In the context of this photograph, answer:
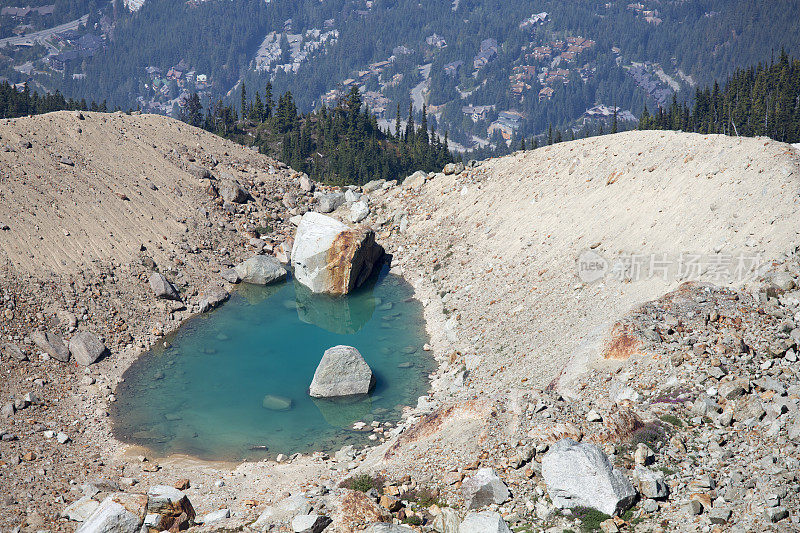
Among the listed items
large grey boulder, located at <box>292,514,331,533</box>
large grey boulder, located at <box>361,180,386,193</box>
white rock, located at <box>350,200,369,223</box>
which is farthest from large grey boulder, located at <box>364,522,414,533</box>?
large grey boulder, located at <box>361,180,386,193</box>

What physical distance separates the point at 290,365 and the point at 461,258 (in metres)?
14.6

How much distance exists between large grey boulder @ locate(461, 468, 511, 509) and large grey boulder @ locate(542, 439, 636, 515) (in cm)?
134

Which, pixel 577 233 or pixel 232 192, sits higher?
pixel 232 192

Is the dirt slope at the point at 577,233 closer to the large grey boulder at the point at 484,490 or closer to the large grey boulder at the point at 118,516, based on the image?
the large grey boulder at the point at 484,490

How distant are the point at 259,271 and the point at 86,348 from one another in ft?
49.1

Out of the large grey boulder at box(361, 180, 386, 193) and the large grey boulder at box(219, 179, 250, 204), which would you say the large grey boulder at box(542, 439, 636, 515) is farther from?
the large grey boulder at box(361, 180, 386, 193)

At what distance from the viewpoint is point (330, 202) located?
6025 centimetres

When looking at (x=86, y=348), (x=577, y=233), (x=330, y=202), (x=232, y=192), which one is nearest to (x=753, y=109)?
(x=330, y=202)

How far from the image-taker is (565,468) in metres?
19.2

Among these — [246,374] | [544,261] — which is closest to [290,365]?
[246,374]

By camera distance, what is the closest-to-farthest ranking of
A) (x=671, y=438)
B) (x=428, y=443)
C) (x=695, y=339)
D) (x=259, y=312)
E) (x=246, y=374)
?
(x=671, y=438) < (x=428, y=443) < (x=695, y=339) < (x=246, y=374) < (x=259, y=312)

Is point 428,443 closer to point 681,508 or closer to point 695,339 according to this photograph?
point 681,508

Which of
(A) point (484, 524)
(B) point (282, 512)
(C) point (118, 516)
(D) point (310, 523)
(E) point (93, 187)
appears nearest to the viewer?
(A) point (484, 524)

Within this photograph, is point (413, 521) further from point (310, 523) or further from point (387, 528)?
point (310, 523)
